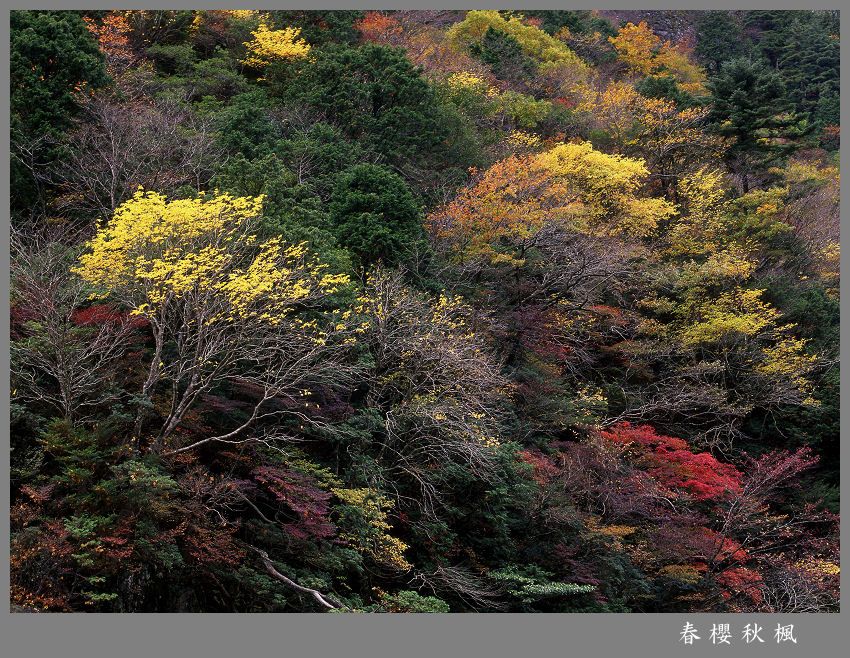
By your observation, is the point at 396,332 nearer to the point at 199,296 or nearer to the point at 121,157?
the point at 199,296

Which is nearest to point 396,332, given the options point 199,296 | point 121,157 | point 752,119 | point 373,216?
point 373,216

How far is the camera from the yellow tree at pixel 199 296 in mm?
13289

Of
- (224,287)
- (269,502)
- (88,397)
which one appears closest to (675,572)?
(269,502)

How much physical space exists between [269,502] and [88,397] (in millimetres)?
4181

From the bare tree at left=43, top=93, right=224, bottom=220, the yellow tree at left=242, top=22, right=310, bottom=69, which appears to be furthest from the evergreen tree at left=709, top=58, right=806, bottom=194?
the bare tree at left=43, top=93, right=224, bottom=220

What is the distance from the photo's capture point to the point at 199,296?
1351 centimetres

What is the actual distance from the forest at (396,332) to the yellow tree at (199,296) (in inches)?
3.6

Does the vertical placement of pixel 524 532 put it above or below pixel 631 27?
below

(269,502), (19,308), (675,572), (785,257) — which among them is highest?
(19,308)

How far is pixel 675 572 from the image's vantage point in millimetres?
17734

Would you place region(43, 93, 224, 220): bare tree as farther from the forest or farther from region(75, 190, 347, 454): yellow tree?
region(75, 190, 347, 454): yellow tree

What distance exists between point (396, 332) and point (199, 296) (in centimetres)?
491

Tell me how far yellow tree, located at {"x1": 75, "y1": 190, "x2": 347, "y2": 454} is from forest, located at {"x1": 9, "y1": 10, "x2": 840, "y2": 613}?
0.09 metres

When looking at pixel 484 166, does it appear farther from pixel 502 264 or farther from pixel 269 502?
pixel 269 502
